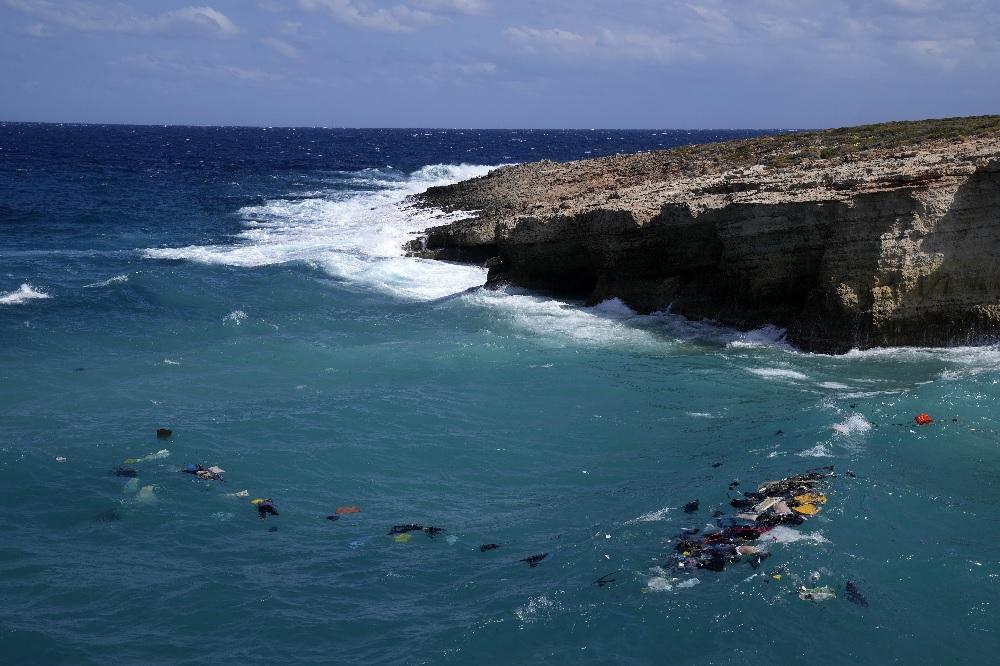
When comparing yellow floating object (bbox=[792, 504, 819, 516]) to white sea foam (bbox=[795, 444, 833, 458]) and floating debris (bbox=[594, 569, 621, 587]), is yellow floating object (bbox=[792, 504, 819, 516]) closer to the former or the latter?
white sea foam (bbox=[795, 444, 833, 458])

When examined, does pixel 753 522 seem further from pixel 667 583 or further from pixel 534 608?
pixel 534 608

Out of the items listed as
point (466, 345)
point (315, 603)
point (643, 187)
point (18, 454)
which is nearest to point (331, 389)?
point (466, 345)

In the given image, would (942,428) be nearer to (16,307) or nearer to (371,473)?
(371,473)

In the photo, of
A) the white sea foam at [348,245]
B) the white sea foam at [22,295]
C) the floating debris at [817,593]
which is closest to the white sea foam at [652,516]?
the floating debris at [817,593]

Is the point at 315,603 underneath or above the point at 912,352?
underneath

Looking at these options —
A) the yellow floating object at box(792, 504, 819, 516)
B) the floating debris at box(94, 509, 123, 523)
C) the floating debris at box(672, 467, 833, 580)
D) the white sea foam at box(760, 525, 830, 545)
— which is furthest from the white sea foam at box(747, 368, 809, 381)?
the floating debris at box(94, 509, 123, 523)

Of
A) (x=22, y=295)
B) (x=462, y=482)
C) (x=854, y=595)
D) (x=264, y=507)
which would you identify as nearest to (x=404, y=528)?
Answer: (x=462, y=482)
